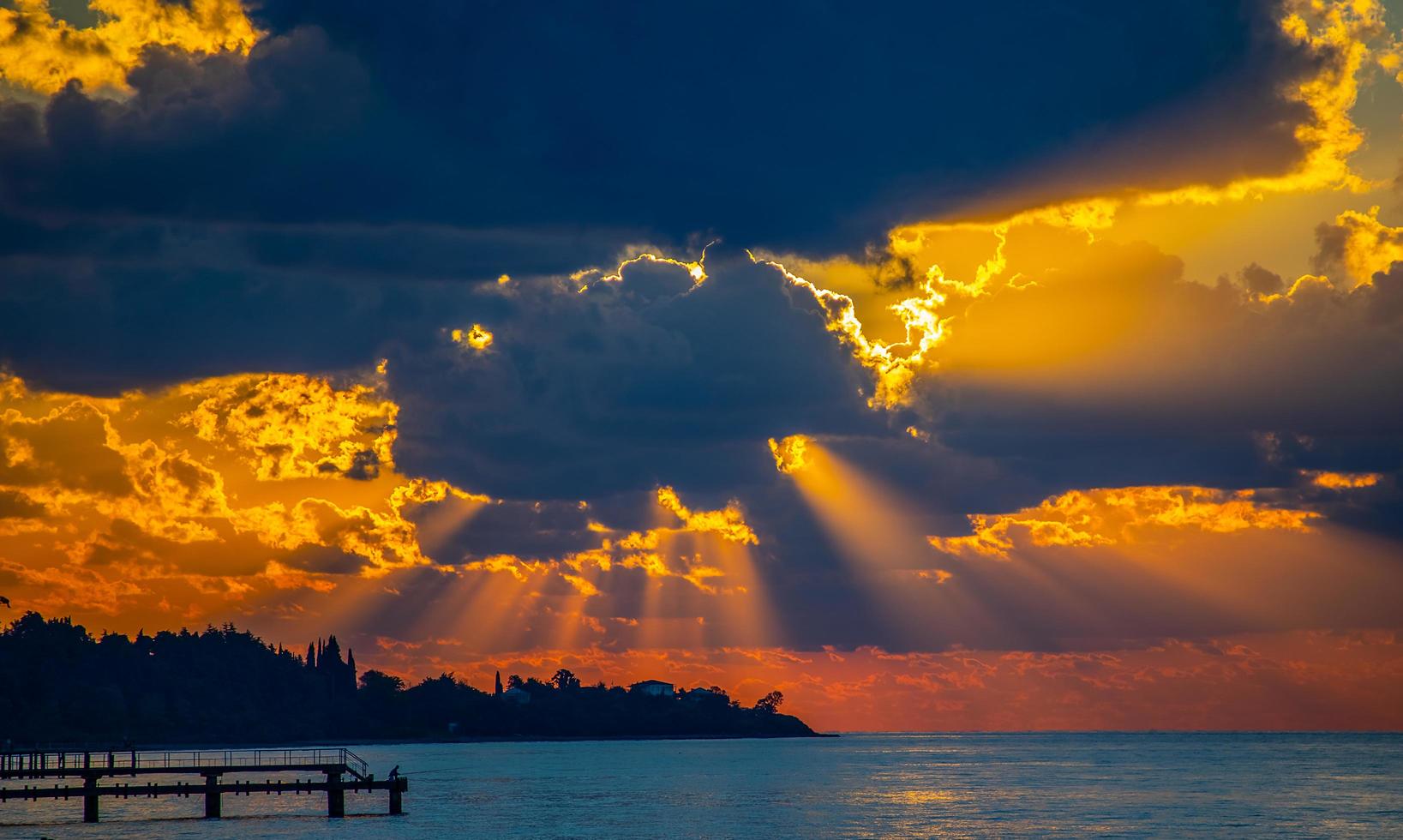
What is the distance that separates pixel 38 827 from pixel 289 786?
27576 millimetres

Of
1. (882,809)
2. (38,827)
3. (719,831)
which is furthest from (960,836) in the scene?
(38,827)

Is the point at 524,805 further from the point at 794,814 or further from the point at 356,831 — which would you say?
the point at 356,831

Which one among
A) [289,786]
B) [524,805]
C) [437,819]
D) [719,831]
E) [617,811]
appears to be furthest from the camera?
[524,805]

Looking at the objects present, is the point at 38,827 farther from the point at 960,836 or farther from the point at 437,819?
the point at 960,836

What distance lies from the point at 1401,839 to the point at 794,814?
205 feet

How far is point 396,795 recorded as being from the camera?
16625cm

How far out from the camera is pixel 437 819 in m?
167

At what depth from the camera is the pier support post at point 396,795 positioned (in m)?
160

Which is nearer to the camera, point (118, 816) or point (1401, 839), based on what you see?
point (1401, 839)

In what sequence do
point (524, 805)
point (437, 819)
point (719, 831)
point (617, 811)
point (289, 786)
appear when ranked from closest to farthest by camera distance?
point (289, 786), point (719, 831), point (437, 819), point (617, 811), point (524, 805)

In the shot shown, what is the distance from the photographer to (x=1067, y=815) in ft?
563

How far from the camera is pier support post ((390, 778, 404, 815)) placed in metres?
160

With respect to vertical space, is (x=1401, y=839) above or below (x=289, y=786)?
below

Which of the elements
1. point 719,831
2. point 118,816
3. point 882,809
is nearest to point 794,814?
point 882,809
